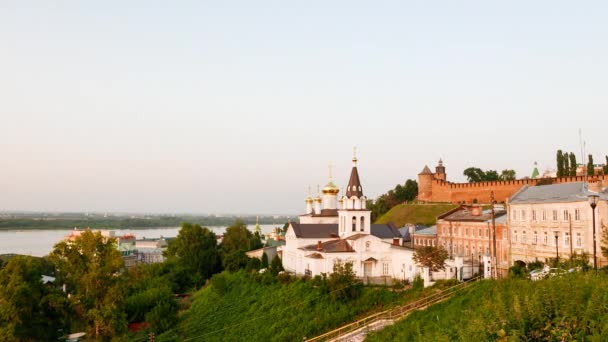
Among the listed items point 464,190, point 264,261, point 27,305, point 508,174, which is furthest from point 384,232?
point 508,174

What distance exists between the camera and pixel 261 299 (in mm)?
38562

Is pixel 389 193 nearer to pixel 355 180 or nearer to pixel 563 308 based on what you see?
pixel 355 180

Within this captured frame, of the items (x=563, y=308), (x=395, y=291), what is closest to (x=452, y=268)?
(x=395, y=291)

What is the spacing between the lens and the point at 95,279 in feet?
92.5

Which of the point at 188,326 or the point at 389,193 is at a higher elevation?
the point at 389,193

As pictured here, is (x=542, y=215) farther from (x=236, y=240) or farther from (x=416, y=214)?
(x=416, y=214)

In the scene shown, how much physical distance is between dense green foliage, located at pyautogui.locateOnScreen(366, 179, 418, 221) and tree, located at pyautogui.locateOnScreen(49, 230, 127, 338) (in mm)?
56855

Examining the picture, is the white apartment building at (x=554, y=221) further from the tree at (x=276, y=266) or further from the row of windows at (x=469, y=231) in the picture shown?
the tree at (x=276, y=266)

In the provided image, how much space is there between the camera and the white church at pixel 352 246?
3925 cm

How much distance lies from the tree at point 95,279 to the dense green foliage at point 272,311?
21.2 ft

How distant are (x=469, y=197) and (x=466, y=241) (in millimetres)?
30811

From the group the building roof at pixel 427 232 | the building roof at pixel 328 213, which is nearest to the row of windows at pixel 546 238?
the building roof at pixel 427 232

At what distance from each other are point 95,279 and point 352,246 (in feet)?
57.4

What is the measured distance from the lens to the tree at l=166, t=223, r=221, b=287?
5591cm
